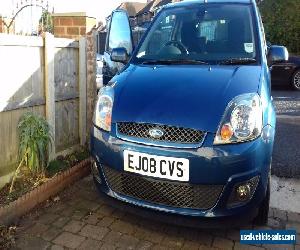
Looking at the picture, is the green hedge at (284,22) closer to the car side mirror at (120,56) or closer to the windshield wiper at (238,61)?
the car side mirror at (120,56)

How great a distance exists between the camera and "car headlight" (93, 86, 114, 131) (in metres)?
2.95

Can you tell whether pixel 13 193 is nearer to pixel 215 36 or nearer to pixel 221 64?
pixel 221 64

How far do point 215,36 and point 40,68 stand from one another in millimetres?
1861

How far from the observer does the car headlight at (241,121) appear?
2.59 meters

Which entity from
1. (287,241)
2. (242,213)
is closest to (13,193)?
(242,213)

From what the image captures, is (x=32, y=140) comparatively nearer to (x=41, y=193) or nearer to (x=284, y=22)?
(x=41, y=193)

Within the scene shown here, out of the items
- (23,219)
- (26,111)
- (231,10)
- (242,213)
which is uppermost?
(231,10)

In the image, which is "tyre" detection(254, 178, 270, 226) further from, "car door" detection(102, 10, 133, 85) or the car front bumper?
"car door" detection(102, 10, 133, 85)

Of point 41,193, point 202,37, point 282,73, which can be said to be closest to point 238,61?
point 202,37

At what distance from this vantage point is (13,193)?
3.38 meters

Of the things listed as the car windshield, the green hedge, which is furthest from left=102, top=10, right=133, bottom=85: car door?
the green hedge

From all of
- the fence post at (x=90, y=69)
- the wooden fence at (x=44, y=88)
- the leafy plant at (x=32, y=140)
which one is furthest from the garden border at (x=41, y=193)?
the fence post at (x=90, y=69)

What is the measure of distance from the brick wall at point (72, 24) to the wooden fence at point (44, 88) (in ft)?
0.78

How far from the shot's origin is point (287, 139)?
18.6ft
